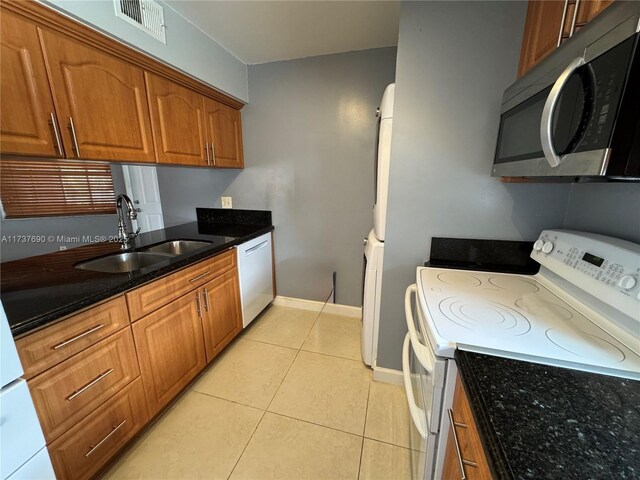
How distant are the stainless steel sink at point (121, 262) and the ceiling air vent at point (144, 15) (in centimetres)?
127

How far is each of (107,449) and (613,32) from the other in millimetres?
2194

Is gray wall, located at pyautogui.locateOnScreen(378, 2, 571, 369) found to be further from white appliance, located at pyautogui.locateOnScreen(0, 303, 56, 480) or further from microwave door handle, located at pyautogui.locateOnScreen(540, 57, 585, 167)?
white appliance, located at pyautogui.locateOnScreen(0, 303, 56, 480)

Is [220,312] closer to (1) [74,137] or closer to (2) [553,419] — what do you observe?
(1) [74,137]

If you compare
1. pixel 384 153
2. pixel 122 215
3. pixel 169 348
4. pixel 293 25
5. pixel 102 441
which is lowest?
pixel 102 441

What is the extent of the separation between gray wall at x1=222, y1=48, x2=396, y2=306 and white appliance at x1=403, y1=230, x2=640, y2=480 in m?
1.30

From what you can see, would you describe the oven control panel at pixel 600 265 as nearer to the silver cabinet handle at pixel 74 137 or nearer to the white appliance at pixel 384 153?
the white appliance at pixel 384 153

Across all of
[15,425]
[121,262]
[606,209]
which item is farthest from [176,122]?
[606,209]

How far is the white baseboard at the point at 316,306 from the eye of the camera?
8.19 feet

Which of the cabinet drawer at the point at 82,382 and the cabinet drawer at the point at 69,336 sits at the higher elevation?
the cabinet drawer at the point at 69,336

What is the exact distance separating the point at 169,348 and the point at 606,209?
217cm

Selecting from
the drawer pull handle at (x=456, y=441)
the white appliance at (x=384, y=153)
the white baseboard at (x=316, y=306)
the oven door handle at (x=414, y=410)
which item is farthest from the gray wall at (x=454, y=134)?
the white baseboard at (x=316, y=306)

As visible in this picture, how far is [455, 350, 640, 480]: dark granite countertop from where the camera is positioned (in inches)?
16.2

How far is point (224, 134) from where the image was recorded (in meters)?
2.16

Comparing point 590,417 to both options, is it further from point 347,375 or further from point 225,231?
point 225,231
